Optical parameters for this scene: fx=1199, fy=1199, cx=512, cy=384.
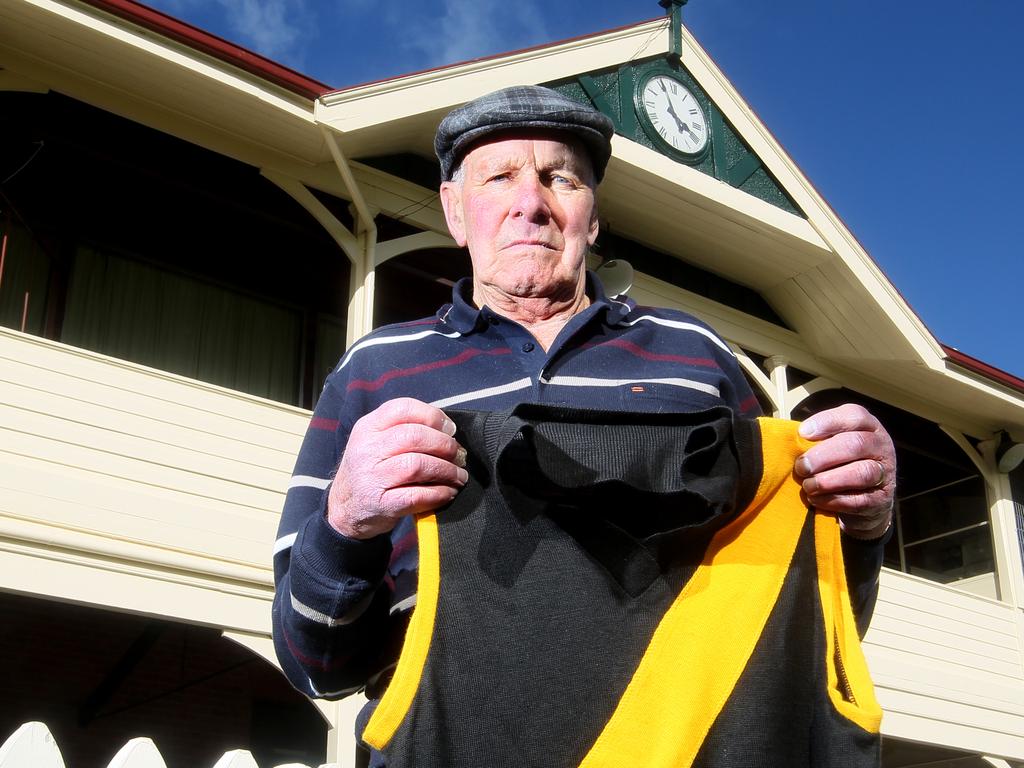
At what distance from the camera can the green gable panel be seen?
28.9 ft

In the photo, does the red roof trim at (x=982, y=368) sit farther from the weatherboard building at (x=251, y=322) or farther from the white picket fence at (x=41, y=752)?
the white picket fence at (x=41, y=752)

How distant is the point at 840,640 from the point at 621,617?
35cm

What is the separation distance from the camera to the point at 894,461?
1800mm

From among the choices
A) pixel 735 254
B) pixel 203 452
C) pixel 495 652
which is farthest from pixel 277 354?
pixel 495 652

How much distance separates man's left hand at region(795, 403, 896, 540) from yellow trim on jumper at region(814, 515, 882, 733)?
5cm

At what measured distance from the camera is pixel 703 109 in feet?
31.8

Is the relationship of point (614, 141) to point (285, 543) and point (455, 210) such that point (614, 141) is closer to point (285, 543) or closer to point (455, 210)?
point (455, 210)

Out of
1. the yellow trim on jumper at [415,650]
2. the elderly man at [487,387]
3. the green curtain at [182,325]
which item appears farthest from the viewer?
the green curtain at [182,325]

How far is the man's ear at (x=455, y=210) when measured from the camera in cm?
247

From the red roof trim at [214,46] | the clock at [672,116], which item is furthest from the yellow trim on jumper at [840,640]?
the clock at [672,116]

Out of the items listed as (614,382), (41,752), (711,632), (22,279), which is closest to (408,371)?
(614,382)

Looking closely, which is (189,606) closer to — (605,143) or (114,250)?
(114,250)

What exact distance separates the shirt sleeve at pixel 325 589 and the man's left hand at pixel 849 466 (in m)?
0.65

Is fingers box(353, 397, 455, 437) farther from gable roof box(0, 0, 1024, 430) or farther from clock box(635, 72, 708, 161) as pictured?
clock box(635, 72, 708, 161)
